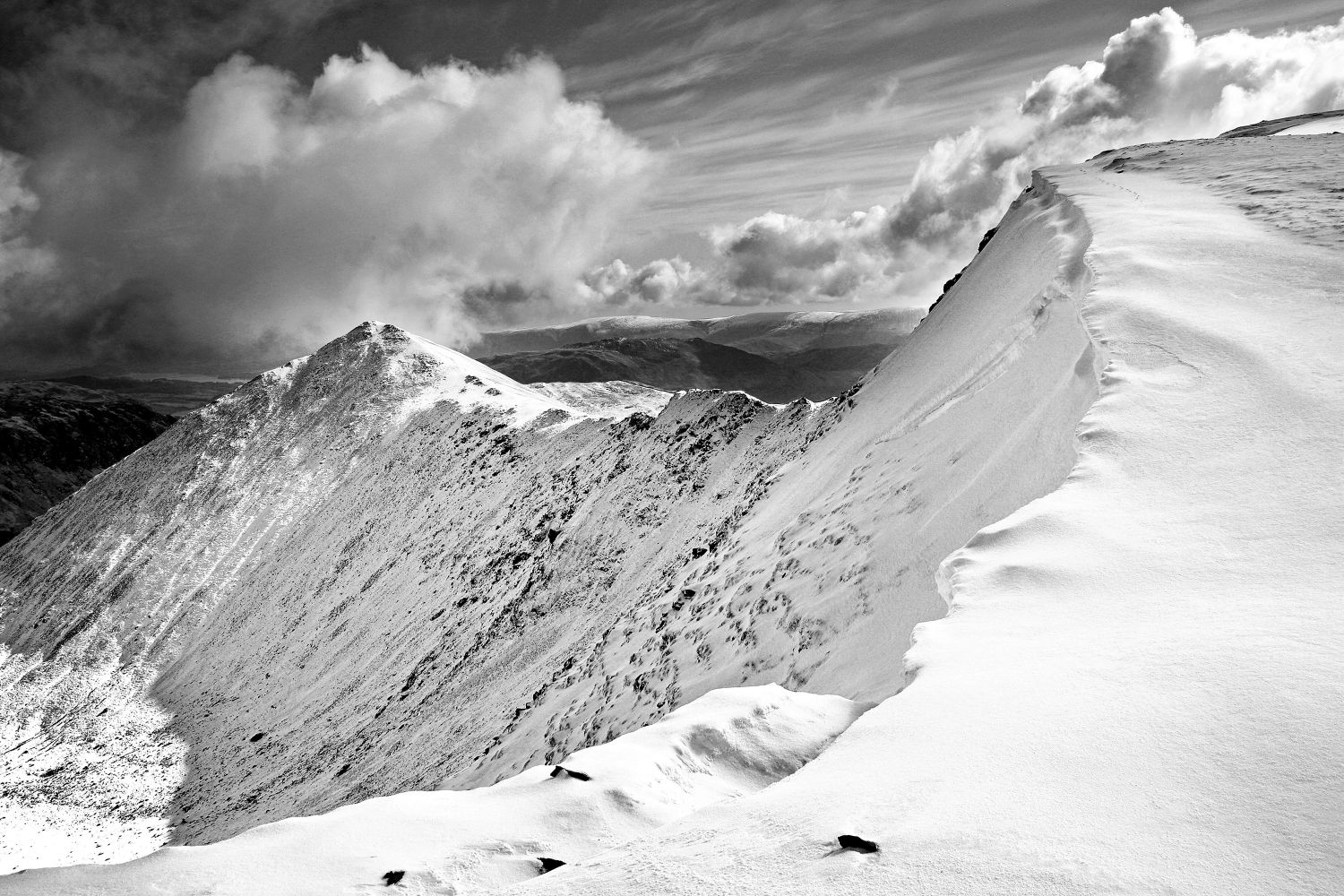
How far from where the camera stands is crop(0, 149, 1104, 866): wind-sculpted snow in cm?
1691

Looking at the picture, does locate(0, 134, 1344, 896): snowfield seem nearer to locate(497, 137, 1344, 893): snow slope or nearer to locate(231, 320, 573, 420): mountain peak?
locate(497, 137, 1344, 893): snow slope

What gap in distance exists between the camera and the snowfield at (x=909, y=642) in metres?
4.81

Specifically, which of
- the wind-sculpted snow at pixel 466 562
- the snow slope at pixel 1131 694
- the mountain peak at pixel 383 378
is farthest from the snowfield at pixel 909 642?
the mountain peak at pixel 383 378

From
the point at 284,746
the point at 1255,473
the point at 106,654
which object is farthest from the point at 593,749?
the point at 106,654

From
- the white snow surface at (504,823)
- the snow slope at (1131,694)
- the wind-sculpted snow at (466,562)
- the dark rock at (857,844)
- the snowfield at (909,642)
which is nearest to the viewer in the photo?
the snow slope at (1131,694)

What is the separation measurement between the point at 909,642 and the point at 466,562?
41.0 metres

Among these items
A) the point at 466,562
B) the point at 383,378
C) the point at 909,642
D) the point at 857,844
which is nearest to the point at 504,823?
the point at 857,844

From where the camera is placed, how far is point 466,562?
161 ft

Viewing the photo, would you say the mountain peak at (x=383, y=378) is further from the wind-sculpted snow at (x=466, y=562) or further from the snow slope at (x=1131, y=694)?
the snow slope at (x=1131, y=694)

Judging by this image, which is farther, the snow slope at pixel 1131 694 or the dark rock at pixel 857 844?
the dark rock at pixel 857 844

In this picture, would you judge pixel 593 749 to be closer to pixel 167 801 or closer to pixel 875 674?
pixel 875 674

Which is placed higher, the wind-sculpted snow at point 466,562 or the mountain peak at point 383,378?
the mountain peak at point 383,378

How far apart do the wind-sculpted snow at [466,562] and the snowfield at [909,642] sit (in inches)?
8.7

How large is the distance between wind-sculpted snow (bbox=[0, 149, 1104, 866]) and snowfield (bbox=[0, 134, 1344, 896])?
0.22m
